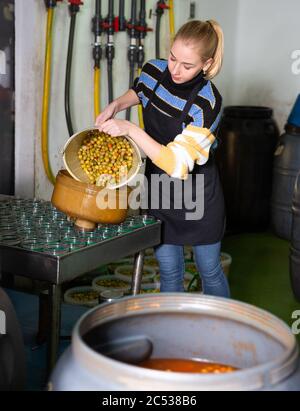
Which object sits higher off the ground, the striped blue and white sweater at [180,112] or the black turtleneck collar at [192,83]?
the black turtleneck collar at [192,83]

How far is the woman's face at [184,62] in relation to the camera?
90.3 inches

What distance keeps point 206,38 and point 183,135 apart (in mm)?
373

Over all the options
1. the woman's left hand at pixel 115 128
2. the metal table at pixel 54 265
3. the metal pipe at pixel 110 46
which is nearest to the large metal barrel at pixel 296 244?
the metal pipe at pixel 110 46

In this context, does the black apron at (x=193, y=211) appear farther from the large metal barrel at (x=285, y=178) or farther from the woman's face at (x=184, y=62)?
the large metal barrel at (x=285, y=178)

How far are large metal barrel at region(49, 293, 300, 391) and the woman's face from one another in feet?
3.95

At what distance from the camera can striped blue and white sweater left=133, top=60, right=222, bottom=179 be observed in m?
2.22

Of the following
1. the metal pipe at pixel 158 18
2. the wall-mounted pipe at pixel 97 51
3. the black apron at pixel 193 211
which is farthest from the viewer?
the metal pipe at pixel 158 18

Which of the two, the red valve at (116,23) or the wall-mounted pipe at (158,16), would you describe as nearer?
the red valve at (116,23)

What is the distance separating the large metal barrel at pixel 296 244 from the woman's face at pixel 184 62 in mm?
1370

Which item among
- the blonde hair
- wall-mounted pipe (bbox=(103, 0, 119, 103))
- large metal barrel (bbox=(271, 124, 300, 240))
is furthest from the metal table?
large metal barrel (bbox=(271, 124, 300, 240))

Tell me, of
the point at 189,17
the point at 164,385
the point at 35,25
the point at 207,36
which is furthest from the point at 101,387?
the point at 189,17

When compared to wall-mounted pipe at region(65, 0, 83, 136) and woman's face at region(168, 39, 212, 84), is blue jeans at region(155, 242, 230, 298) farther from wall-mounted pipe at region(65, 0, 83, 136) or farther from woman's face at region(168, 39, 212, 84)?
wall-mounted pipe at region(65, 0, 83, 136)

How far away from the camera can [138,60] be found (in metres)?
4.01

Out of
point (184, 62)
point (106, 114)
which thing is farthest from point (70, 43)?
point (184, 62)
